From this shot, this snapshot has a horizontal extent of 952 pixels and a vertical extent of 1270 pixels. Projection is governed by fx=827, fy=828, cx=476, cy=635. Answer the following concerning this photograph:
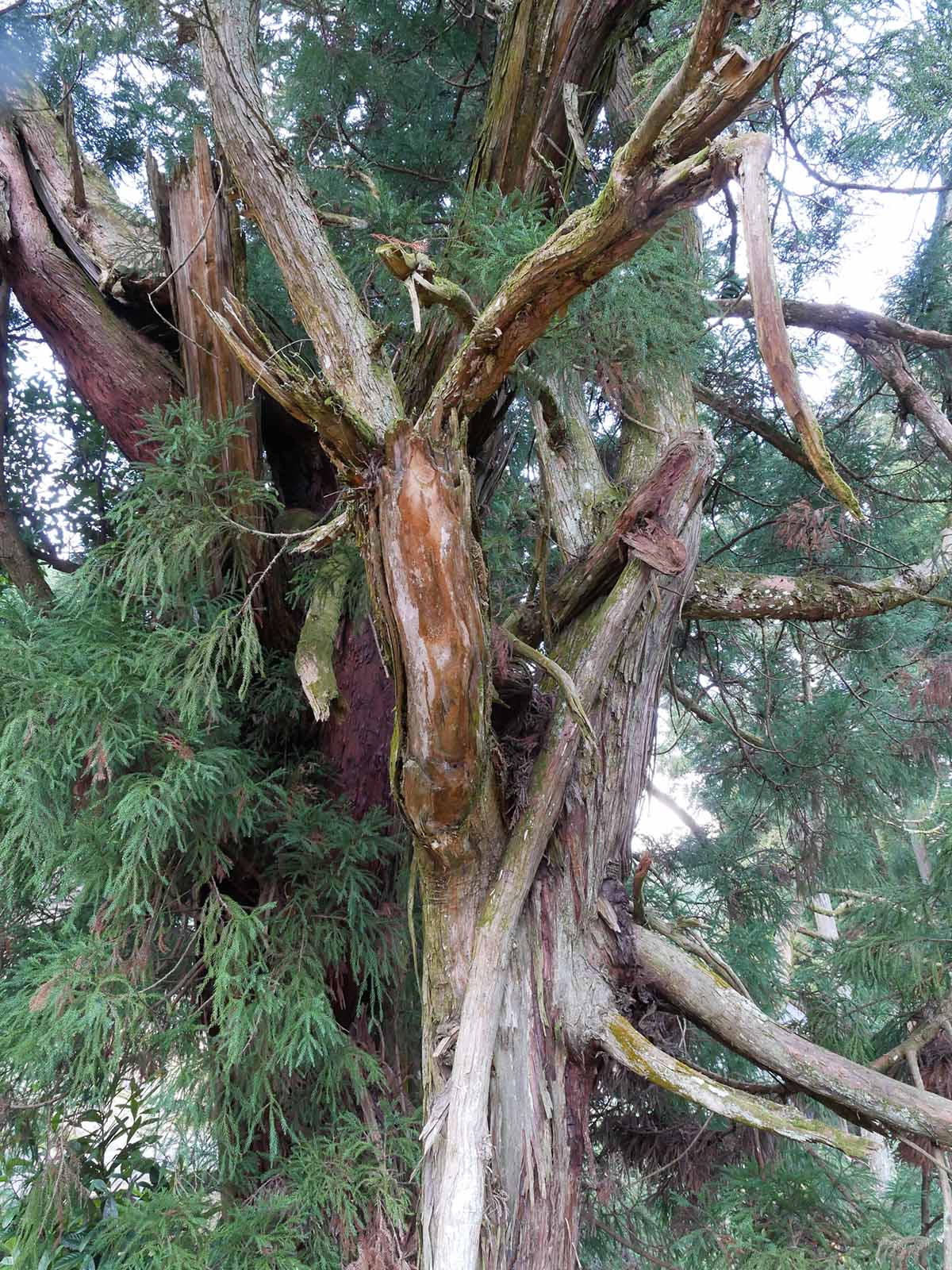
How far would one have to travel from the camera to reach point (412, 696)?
5.59 ft

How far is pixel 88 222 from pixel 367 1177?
2955 millimetres

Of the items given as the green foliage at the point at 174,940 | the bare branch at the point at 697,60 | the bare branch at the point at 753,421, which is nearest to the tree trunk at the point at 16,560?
the green foliage at the point at 174,940

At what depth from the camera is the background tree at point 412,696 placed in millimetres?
1749

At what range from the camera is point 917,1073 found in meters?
2.14

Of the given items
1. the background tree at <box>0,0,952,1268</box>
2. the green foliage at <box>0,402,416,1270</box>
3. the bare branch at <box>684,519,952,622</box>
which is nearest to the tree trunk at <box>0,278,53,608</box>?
the background tree at <box>0,0,952,1268</box>

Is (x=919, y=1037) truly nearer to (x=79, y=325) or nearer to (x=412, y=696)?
(x=412, y=696)

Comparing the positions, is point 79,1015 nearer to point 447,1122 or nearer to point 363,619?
point 447,1122

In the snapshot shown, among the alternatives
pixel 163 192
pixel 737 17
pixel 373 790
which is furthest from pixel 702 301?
pixel 373 790

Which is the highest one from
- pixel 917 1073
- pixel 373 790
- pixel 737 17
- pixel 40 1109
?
pixel 737 17

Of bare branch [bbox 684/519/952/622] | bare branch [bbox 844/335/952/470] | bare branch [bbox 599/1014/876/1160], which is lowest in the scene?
bare branch [bbox 599/1014/876/1160]

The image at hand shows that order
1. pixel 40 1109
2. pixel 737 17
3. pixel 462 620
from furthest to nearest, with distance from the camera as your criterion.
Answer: pixel 40 1109
pixel 462 620
pixel 737 17

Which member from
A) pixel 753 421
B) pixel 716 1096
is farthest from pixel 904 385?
pixel 716 1096

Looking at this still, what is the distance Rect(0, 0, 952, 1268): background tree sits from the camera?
1.75 m

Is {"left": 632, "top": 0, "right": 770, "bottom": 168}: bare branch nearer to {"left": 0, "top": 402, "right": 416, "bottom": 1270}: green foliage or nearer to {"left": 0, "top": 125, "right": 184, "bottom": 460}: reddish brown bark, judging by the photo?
{"left": 0, "top": 402, "right": 416, "bottom": 1270}: green foliage
